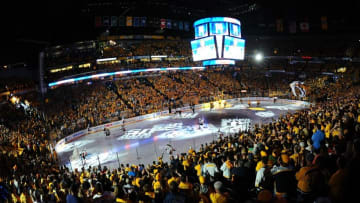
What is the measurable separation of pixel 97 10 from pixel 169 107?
24418 mm

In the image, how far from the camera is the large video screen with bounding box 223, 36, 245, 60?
2820 cm

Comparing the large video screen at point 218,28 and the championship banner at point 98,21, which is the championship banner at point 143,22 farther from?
the large video screen at point 218,28

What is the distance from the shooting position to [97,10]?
44.0 meters

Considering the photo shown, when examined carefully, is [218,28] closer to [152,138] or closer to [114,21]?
[152,138]

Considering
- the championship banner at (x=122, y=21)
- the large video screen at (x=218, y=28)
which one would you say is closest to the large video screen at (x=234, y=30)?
the large video screen at (x=218, y=28)

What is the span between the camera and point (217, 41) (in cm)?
2770

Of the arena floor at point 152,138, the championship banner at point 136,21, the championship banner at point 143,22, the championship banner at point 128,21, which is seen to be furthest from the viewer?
the championship banner at point 143,22

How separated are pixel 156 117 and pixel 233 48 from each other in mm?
13654

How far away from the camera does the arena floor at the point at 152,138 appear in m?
17.8

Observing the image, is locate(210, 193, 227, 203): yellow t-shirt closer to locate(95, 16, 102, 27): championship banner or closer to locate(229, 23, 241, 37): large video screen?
locate(229, 23, 241, 37): large video screen

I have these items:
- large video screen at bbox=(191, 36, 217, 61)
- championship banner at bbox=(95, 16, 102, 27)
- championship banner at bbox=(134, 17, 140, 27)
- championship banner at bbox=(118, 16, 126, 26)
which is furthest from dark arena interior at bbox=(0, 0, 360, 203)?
championship banner at bbox=(95, 16, 102, 27)

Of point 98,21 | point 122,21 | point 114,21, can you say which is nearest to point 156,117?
point 122,21

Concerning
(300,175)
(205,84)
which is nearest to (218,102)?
(205,84)

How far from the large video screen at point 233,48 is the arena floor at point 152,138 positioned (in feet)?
24.1
